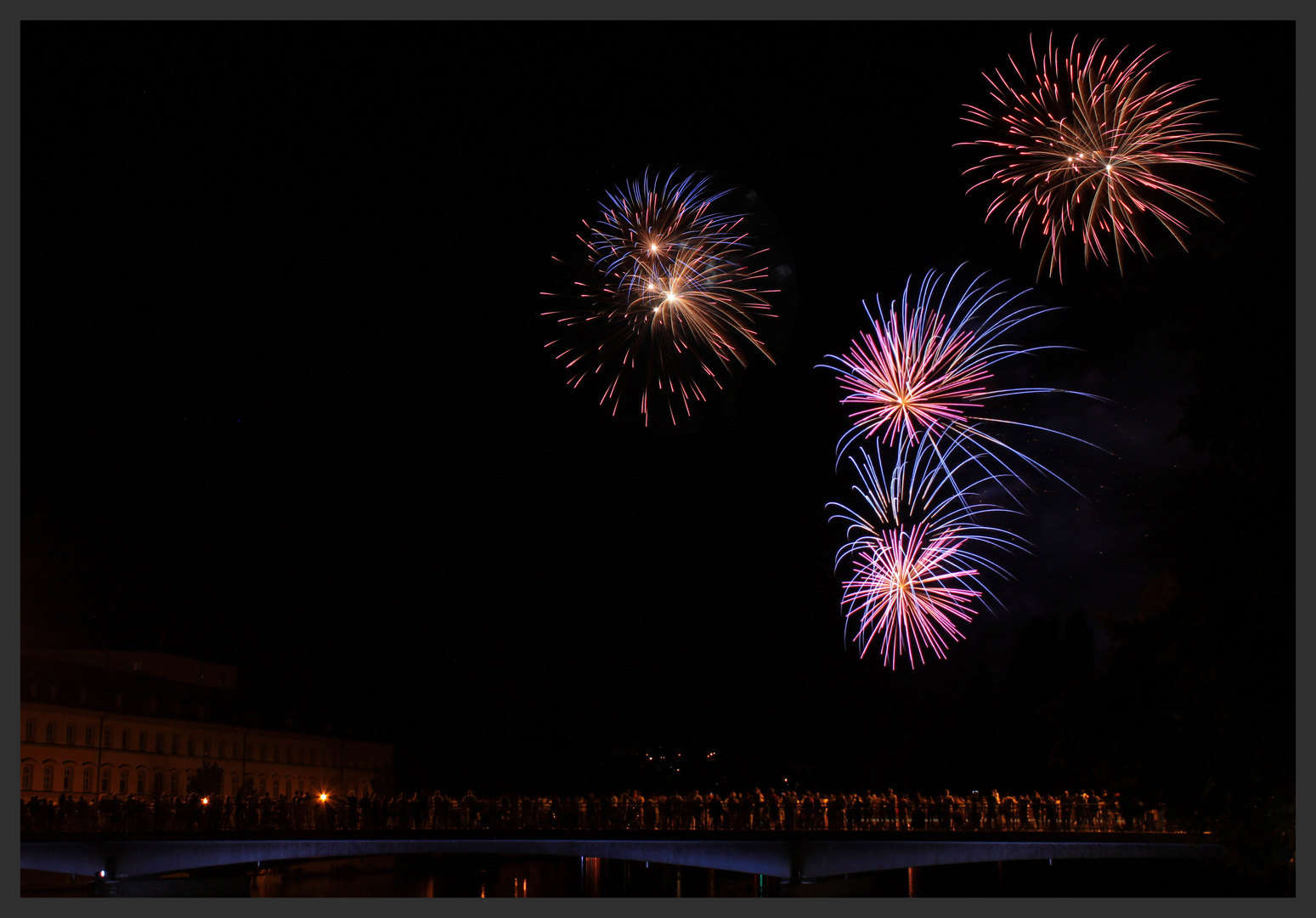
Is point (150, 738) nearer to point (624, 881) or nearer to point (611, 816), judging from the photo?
point (624, 881)

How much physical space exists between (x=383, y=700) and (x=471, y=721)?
29.9ft

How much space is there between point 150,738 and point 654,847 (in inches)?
1792

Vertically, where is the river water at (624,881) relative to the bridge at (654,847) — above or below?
below

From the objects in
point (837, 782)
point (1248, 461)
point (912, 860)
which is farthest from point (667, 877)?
point (1248, 461)

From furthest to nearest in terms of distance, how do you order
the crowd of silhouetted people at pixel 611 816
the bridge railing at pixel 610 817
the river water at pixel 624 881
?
the river water at pixel 624 881, the crowd of silhouetted people at pixel 611 816, the bridge railing at pixel 610 817

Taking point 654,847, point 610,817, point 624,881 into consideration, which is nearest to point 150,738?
point 624,881

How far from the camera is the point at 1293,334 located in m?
26.1

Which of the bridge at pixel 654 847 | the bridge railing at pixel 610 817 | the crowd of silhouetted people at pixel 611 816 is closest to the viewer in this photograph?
the bridge at pixel 654 847

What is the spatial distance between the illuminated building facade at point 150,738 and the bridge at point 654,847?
75.7ft

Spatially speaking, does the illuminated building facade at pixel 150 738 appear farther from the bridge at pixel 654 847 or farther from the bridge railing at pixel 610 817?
the bridge at pixel 654 847

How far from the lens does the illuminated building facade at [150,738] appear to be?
77500mm

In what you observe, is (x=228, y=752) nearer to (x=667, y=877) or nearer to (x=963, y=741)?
(x=667, y=877)

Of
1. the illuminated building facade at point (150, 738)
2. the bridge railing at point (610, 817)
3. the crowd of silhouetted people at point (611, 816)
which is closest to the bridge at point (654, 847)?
the bridge railing at point (610, 817)

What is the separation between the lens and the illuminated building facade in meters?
77.5
